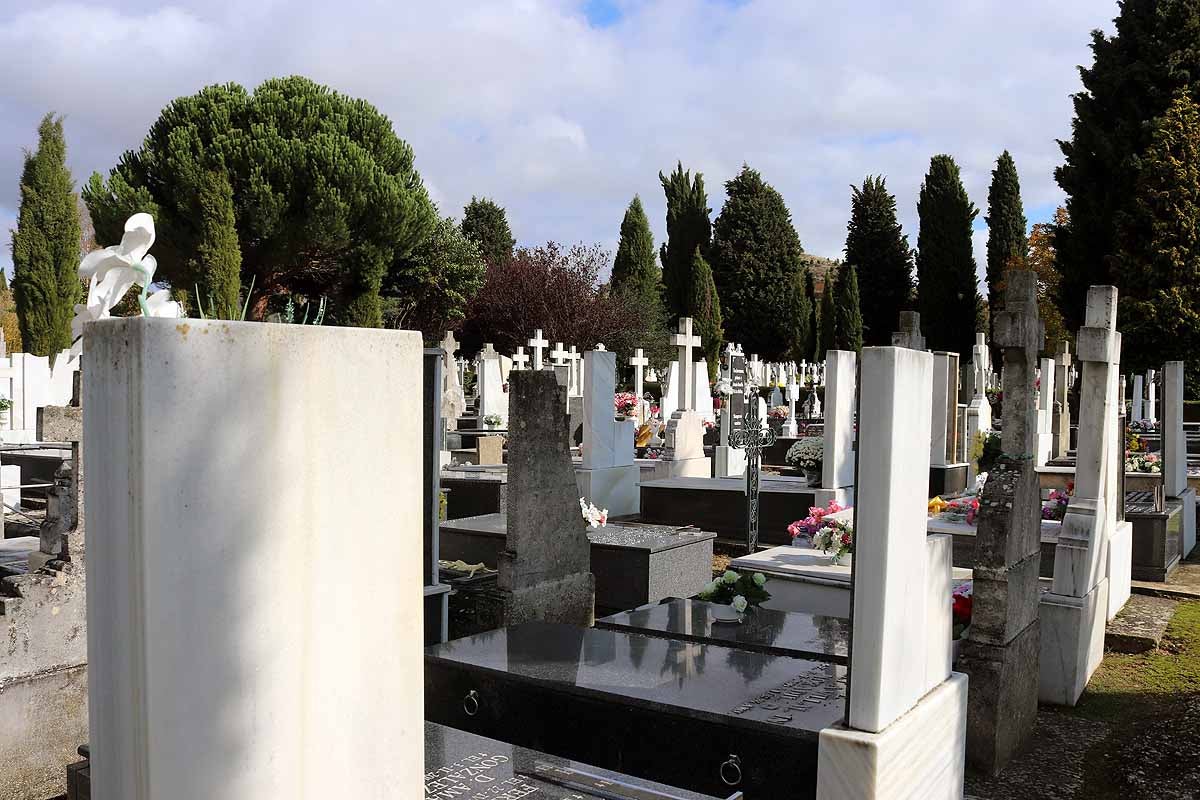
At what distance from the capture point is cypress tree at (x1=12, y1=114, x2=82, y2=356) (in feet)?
84.7

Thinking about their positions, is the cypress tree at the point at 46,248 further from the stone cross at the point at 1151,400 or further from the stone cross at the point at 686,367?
the stone cross at the point at 1151,400

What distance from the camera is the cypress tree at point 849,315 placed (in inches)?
1693

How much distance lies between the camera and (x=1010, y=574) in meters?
4.65

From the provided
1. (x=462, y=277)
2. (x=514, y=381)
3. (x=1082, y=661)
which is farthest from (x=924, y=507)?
(x=462, y=277)

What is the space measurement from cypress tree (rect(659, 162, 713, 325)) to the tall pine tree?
2194cm

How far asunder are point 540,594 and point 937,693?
2975mm

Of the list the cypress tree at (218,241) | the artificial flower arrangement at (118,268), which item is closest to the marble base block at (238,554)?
the artificial flower arrangement at (118,268)

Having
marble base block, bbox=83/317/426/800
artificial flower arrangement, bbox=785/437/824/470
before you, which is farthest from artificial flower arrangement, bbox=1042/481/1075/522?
marble base block, bbox=83/317/426/800

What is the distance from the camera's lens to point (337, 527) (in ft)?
4.49

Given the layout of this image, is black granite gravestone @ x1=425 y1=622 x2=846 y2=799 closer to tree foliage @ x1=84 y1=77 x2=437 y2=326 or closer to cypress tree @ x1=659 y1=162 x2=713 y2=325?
tree foliage @ x1=84 y1=77 x2=437 y2=326

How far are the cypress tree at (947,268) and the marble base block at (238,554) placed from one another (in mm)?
37154

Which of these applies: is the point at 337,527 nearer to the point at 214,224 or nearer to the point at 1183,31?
the point at 214,224

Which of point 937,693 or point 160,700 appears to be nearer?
point 160,700

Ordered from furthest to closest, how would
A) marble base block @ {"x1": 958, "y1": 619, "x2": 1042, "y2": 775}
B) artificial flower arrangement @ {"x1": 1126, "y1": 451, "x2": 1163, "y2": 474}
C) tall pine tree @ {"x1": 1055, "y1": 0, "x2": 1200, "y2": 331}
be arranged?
tall pine tree @ {"x1": 1055, "y1": 0, "x2": 1200, "y2": 331}, artificial flower arrangement @ {"x1": 1126, "y1": 451, "x2": 1163, "y2": 474}, marble base block @ {"x1": 958, "y1": 619, "x2": 1042, "y2": 775}
